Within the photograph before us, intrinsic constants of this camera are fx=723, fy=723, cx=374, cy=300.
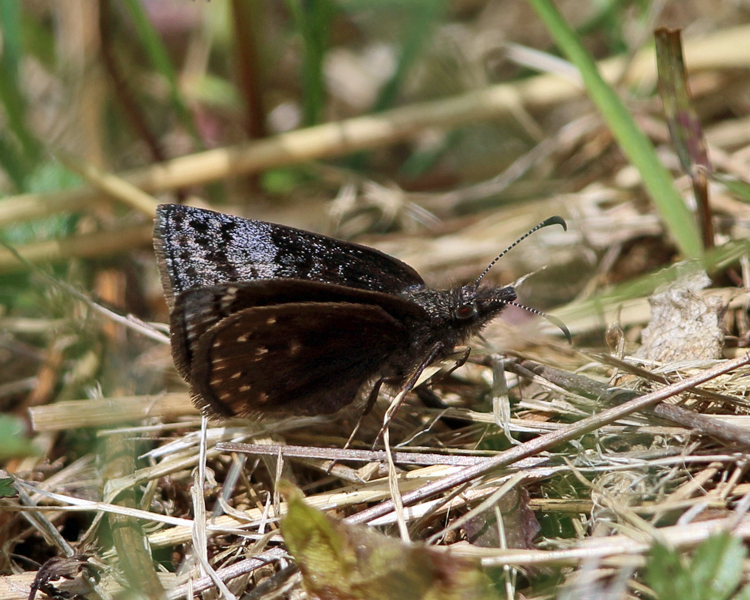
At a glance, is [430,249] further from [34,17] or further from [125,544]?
[34,17]

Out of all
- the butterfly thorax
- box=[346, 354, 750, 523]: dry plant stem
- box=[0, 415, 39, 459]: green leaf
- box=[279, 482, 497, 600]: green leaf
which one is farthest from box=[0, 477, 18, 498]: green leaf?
the butterfly thorax

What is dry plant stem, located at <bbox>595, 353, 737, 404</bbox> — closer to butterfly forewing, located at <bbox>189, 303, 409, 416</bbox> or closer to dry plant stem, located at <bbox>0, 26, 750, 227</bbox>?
butterfly forewing, located at <bbox>189, 303, 409, 416</bbox>

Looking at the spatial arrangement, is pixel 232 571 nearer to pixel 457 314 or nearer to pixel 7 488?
pixel 7 488

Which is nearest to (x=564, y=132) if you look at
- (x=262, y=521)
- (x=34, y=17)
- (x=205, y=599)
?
(x=262, y=521)

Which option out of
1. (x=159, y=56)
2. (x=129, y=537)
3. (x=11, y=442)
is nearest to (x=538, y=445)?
(x=129, y=537)

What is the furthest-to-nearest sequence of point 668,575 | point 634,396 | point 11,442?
1. point 634,396
2. point 11,442
3. point 668,575

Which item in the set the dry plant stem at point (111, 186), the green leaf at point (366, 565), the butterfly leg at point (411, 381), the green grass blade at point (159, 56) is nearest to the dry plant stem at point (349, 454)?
the butterfly leg at point (411, 381)
